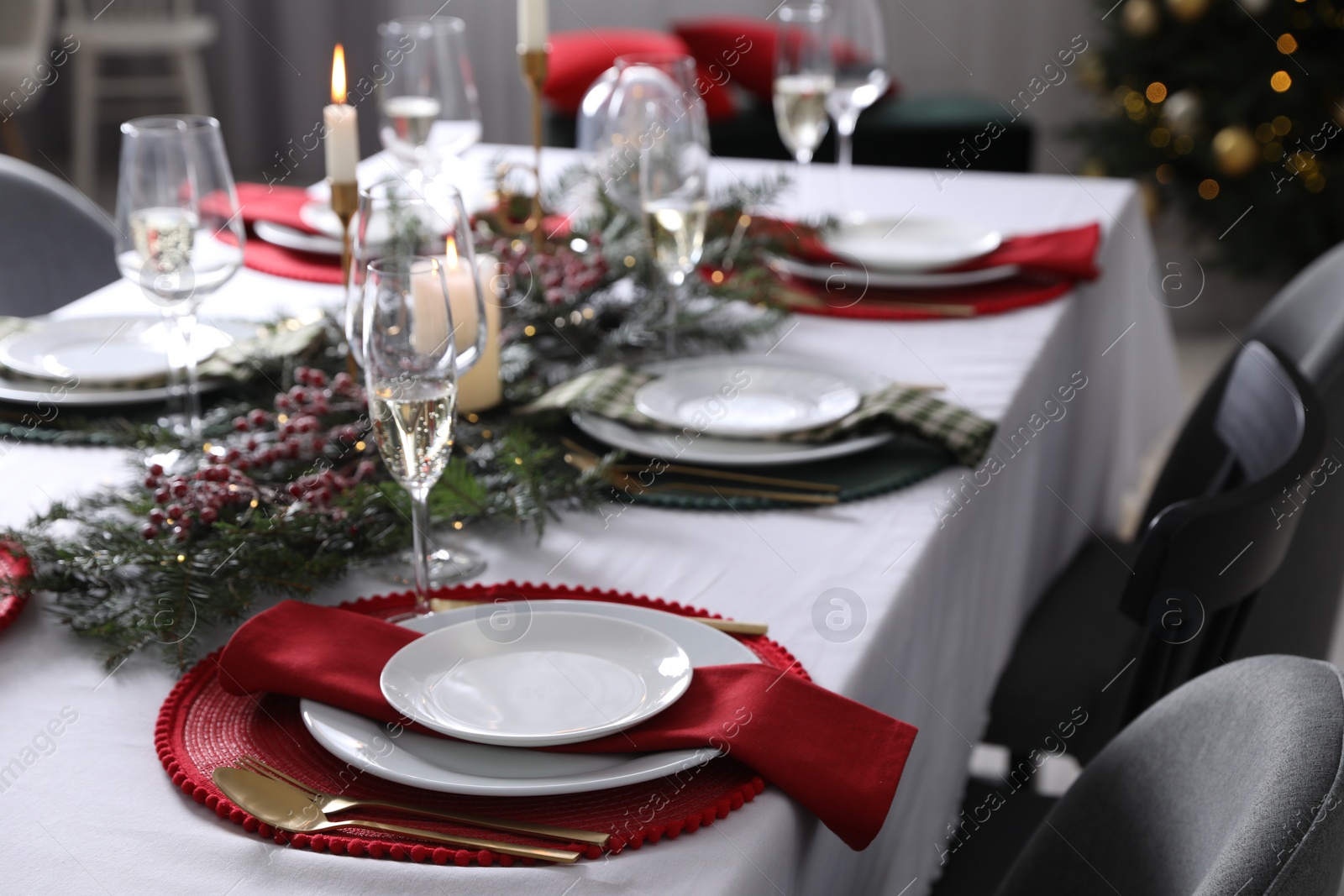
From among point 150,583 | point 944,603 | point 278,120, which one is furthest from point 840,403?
point 278,120

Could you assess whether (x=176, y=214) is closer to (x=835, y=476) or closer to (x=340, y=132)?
(x=340, y=132)

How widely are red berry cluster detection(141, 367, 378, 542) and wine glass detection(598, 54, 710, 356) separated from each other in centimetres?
31

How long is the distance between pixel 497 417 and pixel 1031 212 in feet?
3.35

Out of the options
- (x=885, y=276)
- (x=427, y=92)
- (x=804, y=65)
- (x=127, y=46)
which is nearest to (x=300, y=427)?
(x=427, y=92)

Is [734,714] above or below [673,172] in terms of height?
below

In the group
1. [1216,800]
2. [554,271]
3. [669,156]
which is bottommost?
[1216,800]

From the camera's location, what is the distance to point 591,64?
3326 mm

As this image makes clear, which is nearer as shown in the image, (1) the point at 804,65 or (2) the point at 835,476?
(2) the point at 835,476

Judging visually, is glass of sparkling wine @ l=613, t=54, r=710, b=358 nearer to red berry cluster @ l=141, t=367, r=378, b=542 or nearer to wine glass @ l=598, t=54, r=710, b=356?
wine glass @ l=598, t=54, r=710, b=356

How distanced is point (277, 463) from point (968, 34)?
3.83 m

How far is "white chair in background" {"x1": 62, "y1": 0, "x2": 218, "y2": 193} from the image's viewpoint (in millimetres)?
4480

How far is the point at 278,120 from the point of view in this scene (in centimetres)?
527

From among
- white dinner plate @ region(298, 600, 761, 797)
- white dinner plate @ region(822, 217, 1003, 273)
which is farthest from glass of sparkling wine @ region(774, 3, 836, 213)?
white dinner plate @ region(298, 600, 761, 797)

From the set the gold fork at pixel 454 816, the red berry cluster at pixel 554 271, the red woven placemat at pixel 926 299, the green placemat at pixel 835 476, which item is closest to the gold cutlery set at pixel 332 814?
the gold fork at pixel 454 816
